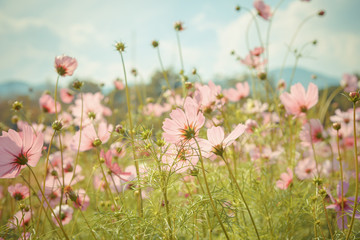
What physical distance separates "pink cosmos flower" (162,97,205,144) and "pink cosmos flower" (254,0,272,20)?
42.8 inches

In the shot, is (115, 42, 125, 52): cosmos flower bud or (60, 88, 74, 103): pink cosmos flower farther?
(60, 88, 74, 103): pink cosmos flower

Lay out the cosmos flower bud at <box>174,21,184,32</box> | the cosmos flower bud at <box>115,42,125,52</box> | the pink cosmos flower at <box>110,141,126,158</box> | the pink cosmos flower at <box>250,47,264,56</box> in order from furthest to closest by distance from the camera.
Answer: the pink cosmos flower at <box>250,47,264,56</box>, the cosmos flower bud at <box>174,21,184,32</box>, the cosmos flower bud at <box>115,42,125,52</box>, the pink cosmos flower at <box>110,141,126,158</box>

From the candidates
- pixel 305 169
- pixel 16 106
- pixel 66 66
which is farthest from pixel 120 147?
pixel 305 169

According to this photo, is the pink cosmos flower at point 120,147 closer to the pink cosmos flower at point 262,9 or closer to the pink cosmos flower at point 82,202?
the pink cosmos flower at point 82,202

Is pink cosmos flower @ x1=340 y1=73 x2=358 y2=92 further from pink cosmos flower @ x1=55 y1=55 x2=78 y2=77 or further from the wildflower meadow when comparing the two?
pink cosmos flower @ x1=55 y1=55 x2=78 y2=77

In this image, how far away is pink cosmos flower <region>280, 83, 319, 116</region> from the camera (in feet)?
2.50

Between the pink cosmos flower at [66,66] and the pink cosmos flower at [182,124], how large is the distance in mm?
458

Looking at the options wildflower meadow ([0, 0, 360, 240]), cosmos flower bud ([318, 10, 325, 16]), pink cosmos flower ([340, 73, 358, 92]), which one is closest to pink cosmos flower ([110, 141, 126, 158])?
wildflower meadow ([0, 0, 360, 240])

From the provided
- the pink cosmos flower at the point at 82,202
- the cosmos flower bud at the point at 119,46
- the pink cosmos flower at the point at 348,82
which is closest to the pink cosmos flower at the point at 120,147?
the pink cosmos flower at the point at 82,202

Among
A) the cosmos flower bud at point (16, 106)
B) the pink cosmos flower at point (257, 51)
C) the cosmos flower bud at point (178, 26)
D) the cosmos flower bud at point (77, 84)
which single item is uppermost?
the cosmos flower bud at point (178, 26)

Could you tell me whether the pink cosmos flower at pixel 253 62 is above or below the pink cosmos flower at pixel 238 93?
above

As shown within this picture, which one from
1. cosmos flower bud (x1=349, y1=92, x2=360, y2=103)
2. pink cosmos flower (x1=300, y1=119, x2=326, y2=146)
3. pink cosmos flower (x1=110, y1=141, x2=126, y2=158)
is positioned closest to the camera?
cosmos flower bud (x1=349, y1=92, x2=360, y2=103)

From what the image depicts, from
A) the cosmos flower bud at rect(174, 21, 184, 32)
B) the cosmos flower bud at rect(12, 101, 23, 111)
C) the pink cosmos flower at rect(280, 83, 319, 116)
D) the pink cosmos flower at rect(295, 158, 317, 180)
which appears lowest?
the pink cosmos flower at rect(295, 158, 317, 180)

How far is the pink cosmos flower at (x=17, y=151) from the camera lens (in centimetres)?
49
